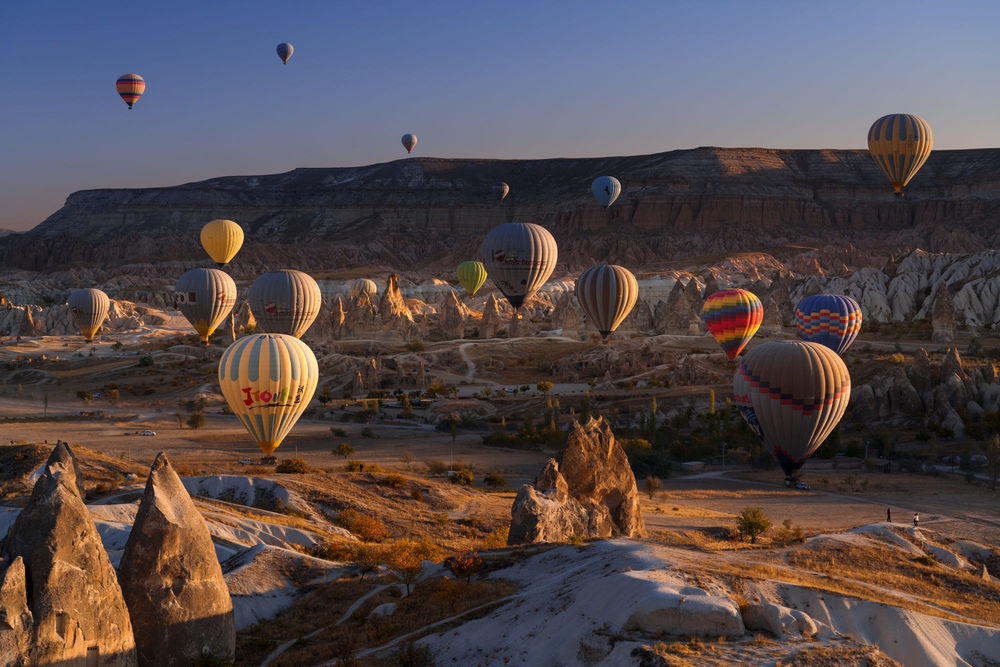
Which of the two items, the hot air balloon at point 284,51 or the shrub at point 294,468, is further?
the hot air balloon at point 284,51

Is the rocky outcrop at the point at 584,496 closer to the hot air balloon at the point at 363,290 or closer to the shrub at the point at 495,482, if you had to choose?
the shrub at the point at 495,482

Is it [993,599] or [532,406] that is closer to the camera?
[993,599]

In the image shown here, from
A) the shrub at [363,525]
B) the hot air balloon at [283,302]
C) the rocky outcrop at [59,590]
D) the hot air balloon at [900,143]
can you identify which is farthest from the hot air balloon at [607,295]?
the rocky outcrop at [59,590]

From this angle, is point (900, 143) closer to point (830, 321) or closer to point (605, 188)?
point (830, 321)

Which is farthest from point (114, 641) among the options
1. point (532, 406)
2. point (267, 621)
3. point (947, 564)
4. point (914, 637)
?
point (532, 406)

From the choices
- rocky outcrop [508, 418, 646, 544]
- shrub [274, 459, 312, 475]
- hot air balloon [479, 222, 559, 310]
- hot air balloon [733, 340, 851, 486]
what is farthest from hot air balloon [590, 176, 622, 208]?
rocky outcrop [508, 418, 646, 544]

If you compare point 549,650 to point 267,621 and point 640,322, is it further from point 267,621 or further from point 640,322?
point 640,322

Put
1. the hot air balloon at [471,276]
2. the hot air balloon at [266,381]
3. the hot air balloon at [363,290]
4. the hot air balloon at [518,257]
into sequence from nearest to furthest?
the hot air balloon at [266,381] → the hot air balloon at [518,257] → the hot air balloon at [363,290] → the hot air balloon at [471,276]
